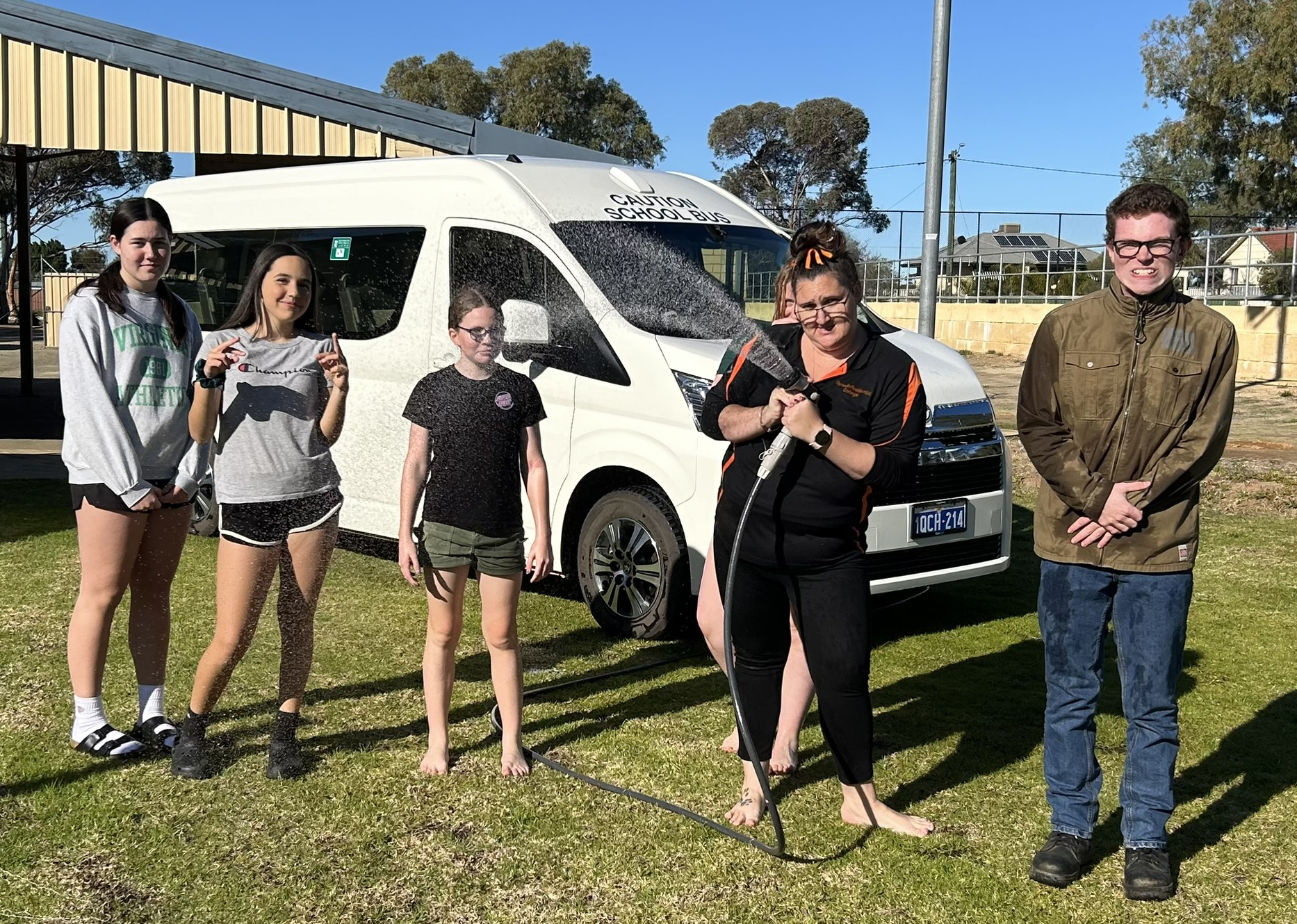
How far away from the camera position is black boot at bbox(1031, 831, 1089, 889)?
146 inches

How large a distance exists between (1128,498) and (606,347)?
315 cm

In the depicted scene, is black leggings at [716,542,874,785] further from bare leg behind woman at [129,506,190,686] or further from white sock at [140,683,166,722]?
white sock at [140,683,166,722]

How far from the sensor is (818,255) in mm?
3684

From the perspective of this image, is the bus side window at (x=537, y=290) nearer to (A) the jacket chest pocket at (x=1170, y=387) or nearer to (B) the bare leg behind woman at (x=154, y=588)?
(B) the bare leg behind woman at (x=154, y=588)

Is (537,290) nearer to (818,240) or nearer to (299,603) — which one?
(299,603)

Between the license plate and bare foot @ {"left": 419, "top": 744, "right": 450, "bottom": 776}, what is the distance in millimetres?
2527

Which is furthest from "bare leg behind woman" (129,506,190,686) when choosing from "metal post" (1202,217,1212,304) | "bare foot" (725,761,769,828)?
"metal post" (1202,217,1212,304)

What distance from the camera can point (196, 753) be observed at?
4.43 meters

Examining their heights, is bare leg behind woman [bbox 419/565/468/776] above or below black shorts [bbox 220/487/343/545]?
below

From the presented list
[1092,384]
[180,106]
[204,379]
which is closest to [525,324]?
[204,379]

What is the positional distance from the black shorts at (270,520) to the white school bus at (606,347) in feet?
6.65

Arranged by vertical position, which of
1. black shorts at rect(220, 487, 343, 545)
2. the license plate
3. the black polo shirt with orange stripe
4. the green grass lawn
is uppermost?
the black polo shirt with orange stripe

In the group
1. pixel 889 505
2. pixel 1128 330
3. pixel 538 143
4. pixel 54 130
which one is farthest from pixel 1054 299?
pixel 1128 330

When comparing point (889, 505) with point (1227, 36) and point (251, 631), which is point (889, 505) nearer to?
point (251, 631)
